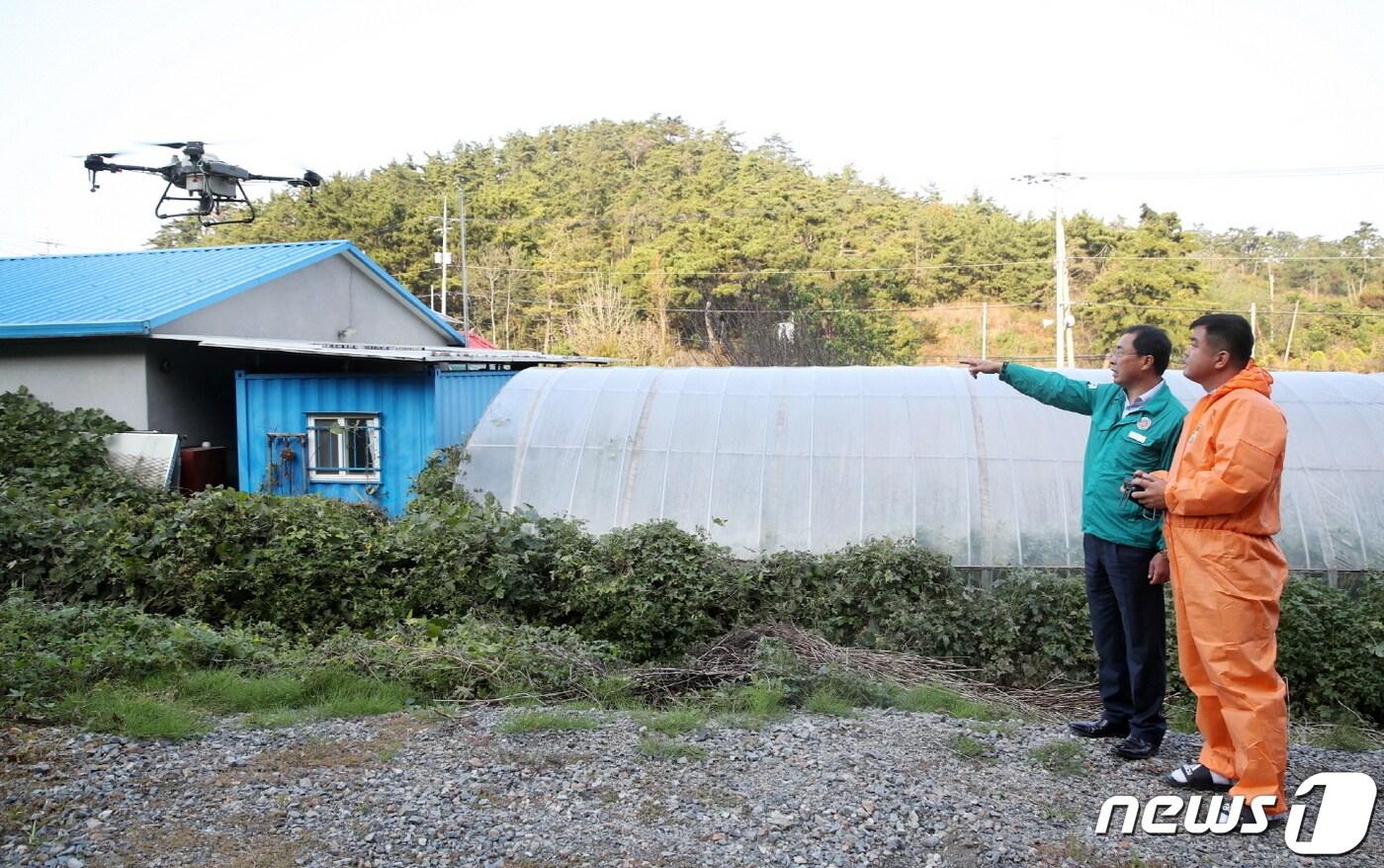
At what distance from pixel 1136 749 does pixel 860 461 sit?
15.6 ft

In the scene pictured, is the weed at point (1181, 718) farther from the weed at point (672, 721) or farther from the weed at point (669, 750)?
the weed at point (669, 750)

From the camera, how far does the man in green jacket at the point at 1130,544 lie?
414cm

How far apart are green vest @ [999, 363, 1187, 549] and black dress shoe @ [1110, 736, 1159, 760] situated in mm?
819

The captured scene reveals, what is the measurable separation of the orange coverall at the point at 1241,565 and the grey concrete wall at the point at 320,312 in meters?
11.7

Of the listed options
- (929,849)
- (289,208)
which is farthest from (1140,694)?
(289,208)

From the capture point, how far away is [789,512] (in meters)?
8.59

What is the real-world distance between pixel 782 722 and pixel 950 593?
3.15 m

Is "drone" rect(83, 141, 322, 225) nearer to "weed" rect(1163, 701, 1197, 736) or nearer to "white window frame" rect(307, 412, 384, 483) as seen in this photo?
"white window frame" rect(307, 412, 384, 483)

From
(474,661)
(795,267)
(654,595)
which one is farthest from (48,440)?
(795,267)

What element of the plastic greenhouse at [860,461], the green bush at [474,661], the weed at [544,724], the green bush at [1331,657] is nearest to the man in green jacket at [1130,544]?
the weed at [544,724]

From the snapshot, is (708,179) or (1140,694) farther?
(708,179)

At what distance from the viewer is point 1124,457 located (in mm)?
4242

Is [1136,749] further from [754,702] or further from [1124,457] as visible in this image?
[754,702]

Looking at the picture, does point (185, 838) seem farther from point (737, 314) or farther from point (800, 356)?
point (737, 314)
